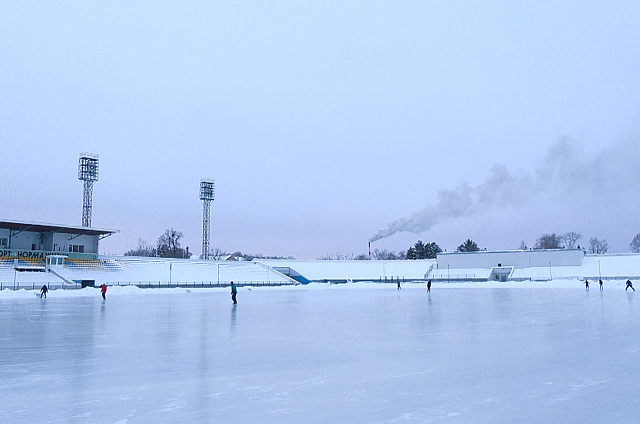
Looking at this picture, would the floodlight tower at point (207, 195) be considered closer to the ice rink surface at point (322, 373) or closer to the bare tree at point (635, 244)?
the ice rink surface at point (322, 373)

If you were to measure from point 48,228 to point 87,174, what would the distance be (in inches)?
401

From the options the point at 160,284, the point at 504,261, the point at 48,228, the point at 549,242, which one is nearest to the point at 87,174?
the point at 48,228

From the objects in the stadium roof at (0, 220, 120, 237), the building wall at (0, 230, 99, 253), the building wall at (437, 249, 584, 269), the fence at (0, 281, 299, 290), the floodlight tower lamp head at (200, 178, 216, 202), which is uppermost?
the floodlight tower lamp head at (200, 178, 216, 202)

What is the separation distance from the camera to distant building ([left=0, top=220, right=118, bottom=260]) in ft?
161

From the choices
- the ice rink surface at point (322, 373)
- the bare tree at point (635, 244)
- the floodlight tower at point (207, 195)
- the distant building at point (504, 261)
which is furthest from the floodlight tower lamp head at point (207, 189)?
the bare tree at point (635, 244)

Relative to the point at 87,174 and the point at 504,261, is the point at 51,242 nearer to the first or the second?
the point at 87,174

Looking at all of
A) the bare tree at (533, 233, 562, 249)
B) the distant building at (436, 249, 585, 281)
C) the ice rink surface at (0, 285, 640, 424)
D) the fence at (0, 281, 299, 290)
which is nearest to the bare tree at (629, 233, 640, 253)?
the bare tree at (533, 233, 562, 249)

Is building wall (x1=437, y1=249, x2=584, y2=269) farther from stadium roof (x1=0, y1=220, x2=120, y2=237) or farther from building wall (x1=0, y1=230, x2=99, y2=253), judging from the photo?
building wall (x1=0, y1=230, x2=99, y2=253)

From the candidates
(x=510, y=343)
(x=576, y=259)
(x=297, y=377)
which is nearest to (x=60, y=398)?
(x=297, y=377)

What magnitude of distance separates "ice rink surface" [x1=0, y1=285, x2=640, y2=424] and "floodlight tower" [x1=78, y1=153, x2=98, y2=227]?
4936 cm

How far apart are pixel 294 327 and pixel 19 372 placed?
820 cm

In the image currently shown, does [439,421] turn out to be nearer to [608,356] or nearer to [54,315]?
[608,356]

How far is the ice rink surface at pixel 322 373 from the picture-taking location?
5605 mm

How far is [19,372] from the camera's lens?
26.4ft
